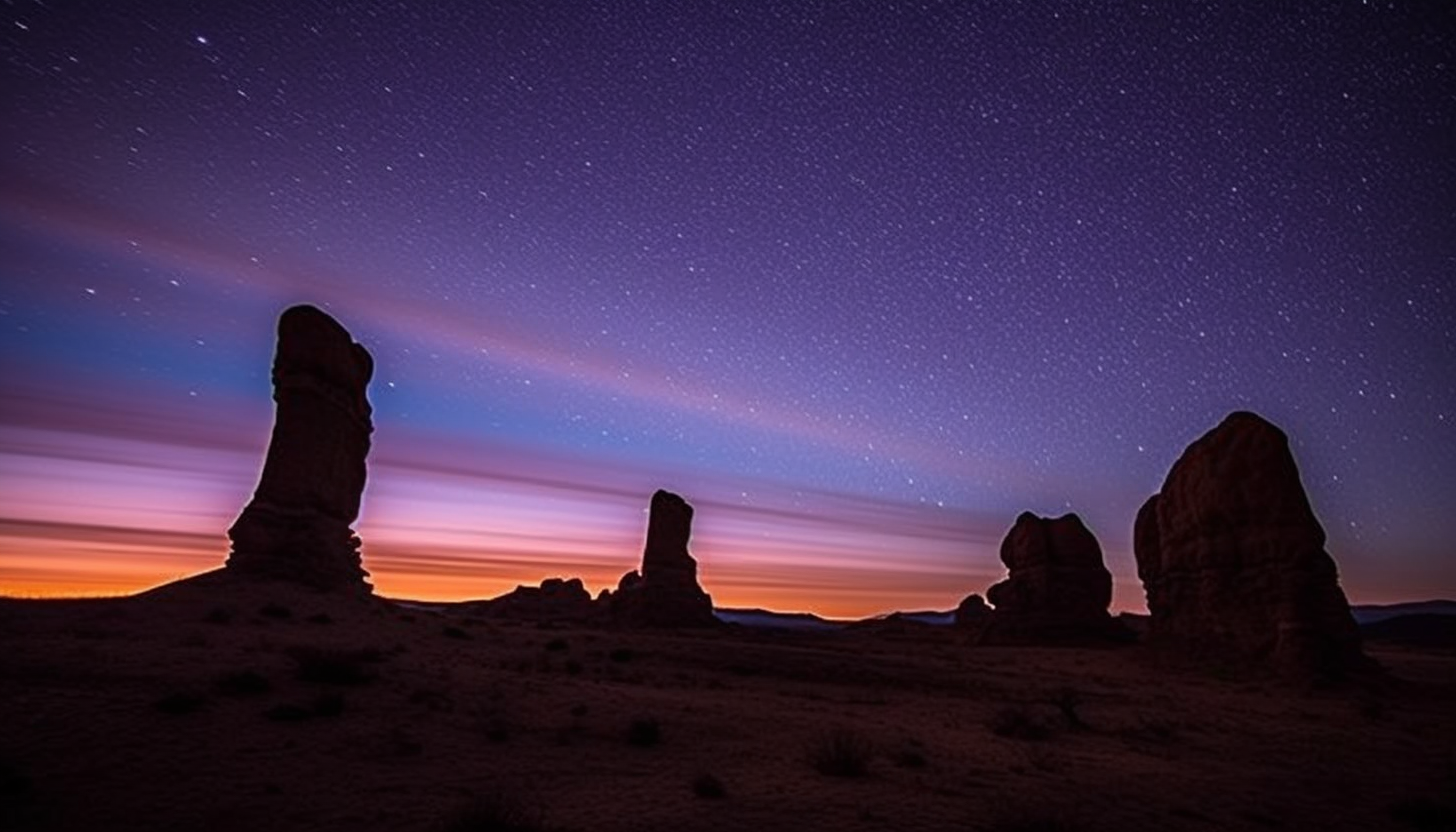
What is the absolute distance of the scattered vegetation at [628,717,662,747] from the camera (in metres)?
11.7

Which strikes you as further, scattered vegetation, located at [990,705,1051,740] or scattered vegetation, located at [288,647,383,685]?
scattered vegetation, located at [990,705,1051,740]

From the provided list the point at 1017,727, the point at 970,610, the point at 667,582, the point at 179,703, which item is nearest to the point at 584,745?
the point at 179,703

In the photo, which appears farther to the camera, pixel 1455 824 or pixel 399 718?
pixel 399 718

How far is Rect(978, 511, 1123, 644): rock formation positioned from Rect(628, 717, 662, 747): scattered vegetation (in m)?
43.0

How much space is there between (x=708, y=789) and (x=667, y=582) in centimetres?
5311

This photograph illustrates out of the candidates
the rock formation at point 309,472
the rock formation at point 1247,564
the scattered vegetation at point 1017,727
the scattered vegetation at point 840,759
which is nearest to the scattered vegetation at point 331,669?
the scattered vegetation at point 840,759

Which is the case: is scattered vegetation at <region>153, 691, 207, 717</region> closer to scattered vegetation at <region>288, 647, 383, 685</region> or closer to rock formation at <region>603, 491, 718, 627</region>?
scattered vegetation at <region>288, 647, 383, 685</region>

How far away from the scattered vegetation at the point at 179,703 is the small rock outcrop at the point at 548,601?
7584 centimetres

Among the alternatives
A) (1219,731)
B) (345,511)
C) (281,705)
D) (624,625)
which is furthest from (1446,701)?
(624,625)

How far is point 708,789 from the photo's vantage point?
9008 mm

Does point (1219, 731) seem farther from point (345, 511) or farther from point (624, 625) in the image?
point (624, 625)

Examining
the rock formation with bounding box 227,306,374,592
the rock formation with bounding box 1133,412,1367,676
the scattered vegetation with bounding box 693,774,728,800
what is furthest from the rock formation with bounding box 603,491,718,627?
the scattered vegetation with bounding box 693,774,728,800

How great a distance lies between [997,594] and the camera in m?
52.9

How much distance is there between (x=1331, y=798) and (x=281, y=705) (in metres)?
17.7
